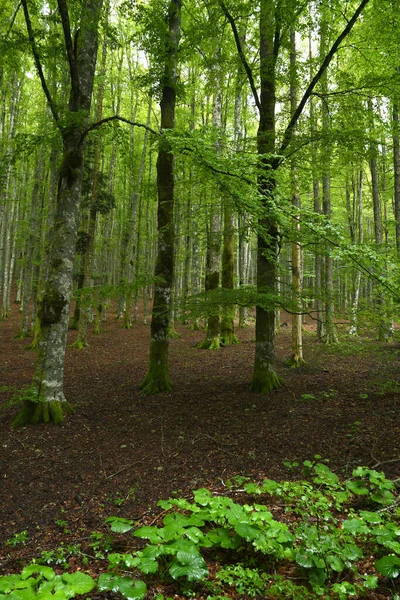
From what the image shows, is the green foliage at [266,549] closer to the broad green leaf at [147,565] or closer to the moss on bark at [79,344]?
the broad green leaf at [147,565]

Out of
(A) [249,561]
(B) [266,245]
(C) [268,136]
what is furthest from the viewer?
(B) [266,245]

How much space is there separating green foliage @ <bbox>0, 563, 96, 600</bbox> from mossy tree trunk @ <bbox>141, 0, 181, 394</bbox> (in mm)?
5605

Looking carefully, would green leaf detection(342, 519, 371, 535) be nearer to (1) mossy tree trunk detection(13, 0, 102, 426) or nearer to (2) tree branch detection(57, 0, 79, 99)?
(1) mossy tree trunk detection(13, 0, 102, 426)

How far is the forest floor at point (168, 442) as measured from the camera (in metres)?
3.66

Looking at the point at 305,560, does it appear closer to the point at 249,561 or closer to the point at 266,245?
the point at 249,561

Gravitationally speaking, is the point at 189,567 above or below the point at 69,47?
below

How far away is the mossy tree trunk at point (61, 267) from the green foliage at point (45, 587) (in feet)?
14.2

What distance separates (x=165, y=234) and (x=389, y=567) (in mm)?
6765

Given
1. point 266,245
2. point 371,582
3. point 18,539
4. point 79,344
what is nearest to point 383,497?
point 371,582

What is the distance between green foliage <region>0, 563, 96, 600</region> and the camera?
179 cm

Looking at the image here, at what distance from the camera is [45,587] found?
190 centimetres

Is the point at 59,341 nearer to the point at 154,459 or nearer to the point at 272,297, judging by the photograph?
the point at 154,459

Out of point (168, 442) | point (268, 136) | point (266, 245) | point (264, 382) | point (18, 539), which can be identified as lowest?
point (18, 539)

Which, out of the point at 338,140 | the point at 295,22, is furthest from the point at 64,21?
the point at 338,140
